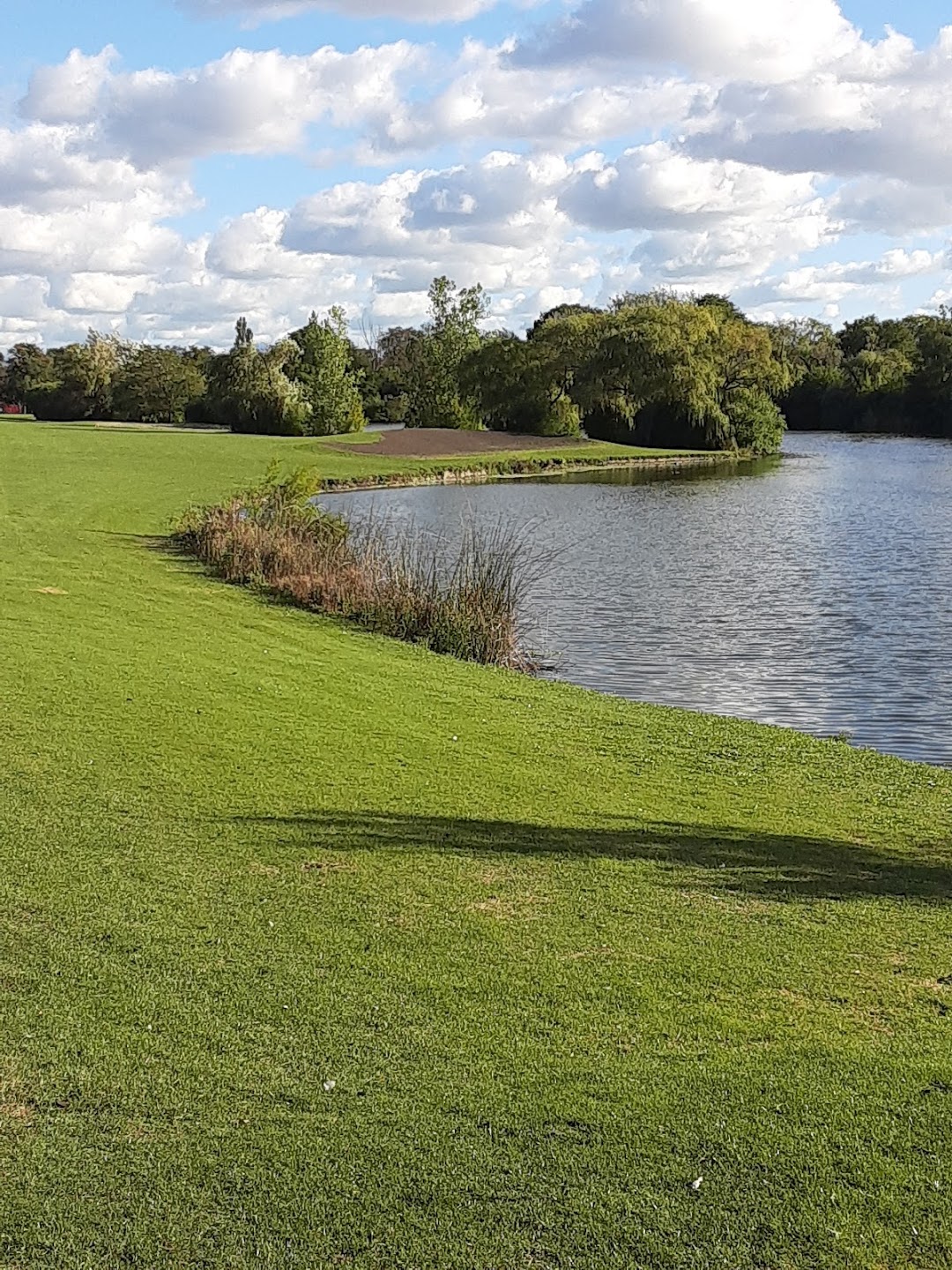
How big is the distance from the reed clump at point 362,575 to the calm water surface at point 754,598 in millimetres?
1176

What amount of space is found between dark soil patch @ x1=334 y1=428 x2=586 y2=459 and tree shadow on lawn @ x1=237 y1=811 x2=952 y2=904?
5419cm

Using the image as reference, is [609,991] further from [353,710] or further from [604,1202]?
[353,710]

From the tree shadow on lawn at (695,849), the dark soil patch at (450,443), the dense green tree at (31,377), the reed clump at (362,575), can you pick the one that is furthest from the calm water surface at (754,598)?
the dense green tree at (31,377)

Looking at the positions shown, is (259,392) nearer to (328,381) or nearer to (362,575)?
(328,381)

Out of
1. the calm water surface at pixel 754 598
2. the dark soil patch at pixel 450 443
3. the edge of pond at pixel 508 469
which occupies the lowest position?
the calm water surface at pixel 754 598

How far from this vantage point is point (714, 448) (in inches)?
3110

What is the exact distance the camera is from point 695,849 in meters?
8.16

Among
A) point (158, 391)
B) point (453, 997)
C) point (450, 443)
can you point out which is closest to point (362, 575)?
point (453, 997)

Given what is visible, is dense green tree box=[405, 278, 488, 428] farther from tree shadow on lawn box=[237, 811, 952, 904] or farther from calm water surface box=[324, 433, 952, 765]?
tree shadow on lawn box=[237, 811, 952, 904]

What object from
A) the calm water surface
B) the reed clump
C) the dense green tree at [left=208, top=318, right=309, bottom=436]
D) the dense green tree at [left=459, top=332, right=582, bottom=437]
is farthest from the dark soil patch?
the reed clump

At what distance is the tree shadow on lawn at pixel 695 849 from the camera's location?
24.9ft

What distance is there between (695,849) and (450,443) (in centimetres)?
6185

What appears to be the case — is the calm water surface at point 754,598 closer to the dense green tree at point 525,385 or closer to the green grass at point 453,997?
the green grass at point 453,997

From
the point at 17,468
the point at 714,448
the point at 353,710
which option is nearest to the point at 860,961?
the point at 353,710
